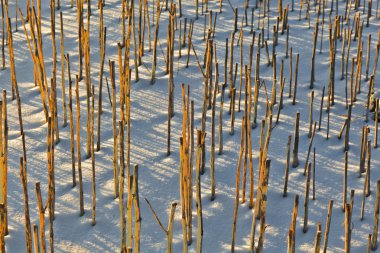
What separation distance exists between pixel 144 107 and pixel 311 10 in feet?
4.20

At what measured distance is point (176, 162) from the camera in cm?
238

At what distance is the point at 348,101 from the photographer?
2725 mm

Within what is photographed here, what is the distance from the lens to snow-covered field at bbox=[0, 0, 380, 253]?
206 centimetres

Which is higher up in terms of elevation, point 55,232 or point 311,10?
point 311,10

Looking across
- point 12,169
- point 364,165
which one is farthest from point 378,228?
point 12,169

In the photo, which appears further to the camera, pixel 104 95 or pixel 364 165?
pixel 104 95

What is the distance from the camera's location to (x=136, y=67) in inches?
113

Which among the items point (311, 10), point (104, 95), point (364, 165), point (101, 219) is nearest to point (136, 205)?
point (101, 219)

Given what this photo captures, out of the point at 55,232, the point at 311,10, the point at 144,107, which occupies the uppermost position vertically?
the point at 311,10

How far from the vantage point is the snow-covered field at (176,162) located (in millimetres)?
2061

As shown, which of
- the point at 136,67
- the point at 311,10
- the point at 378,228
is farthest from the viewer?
the point at 311,10

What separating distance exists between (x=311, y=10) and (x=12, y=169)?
6.12 ft

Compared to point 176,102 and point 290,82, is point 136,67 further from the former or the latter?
point 290,82

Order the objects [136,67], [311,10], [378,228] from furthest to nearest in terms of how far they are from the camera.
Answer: [311,10], [136,67], [378,228]
